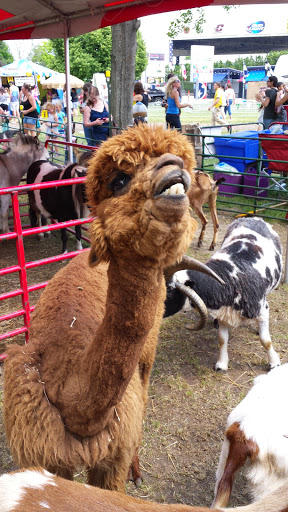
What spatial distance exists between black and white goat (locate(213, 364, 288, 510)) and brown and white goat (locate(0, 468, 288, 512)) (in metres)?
0.72

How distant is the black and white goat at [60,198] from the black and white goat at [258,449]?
4.16 m

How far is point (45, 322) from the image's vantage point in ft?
7.34

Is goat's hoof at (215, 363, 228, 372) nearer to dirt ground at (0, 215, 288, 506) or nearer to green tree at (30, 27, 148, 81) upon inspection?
dirt ground at (0, 215, 288, 506)

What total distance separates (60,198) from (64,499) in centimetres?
530

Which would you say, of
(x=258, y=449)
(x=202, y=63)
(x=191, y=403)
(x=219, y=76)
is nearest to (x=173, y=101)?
(x=191, y=403)

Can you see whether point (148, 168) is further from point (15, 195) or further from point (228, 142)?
point (228, 142)

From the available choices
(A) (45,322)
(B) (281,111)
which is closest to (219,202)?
(B) (281,111)

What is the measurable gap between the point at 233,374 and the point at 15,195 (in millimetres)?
2584

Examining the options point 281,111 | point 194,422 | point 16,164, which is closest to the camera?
point 194,422

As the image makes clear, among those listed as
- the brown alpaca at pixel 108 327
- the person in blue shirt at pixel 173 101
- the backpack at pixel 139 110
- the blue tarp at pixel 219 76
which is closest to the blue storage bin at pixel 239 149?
the person in blue shirt at pixel 173 101

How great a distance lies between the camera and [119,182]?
1.49 m

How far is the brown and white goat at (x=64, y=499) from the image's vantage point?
128cm

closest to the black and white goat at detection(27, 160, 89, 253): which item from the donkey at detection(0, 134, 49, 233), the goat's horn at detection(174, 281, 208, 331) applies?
the donkey at detection(0, 134, 49, 233)

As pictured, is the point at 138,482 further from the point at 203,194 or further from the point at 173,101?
the point at 173,101
